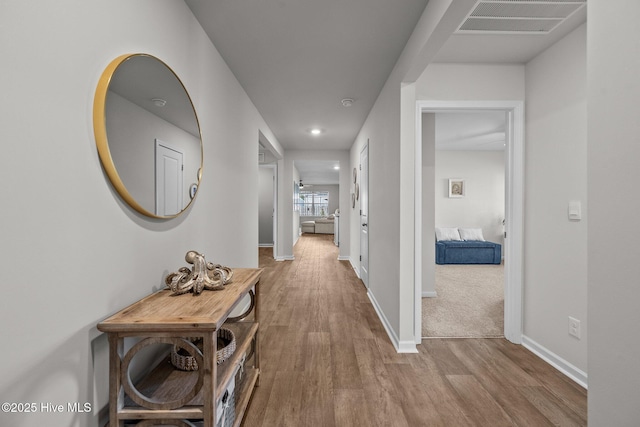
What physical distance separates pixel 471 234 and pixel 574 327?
4.53 m

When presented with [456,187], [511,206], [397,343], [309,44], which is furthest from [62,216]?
[456,187]

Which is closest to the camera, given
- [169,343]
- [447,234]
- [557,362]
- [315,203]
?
[169,343]

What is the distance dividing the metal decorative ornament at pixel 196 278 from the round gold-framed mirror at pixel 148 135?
0.29 m

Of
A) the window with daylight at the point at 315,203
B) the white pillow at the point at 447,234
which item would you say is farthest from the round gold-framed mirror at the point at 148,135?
the window with daylight at the point at 315,203

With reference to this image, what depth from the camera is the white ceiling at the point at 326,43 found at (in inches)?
70.6

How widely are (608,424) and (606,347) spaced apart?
19 centimetres

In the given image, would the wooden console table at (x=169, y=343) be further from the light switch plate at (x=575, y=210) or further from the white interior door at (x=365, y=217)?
the white interior door at (x=365, y=217)

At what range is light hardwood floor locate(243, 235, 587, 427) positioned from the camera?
5.30 ft

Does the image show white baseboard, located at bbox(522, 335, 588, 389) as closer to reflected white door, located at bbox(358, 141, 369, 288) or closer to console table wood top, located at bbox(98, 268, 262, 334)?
reflected white door, located at bbox(358, 141, 369, 288)

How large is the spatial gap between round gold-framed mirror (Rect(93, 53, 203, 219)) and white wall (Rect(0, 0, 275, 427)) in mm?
40

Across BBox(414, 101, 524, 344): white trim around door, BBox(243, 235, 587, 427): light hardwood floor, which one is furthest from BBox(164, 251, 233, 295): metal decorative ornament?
BBox(414, 101, 524, 344): white trim around door

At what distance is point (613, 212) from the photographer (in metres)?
0.76

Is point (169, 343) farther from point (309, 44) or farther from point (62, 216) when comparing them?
point (309, 44)

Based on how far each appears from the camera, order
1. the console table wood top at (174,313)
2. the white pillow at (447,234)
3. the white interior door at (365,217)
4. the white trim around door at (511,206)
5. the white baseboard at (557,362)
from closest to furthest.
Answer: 1. the console table wood top at (174,313)
2. the white baseboard at (557,362)
3. the white trim around door at (511,206)
4. the white interior door at (365,217)
5. the white pillow at (447,234)
